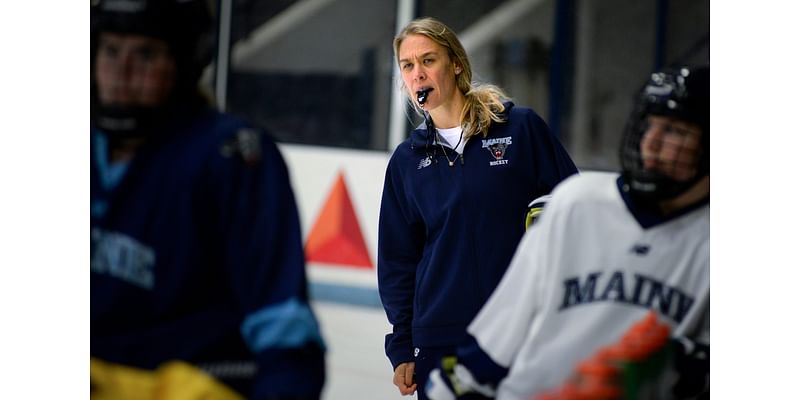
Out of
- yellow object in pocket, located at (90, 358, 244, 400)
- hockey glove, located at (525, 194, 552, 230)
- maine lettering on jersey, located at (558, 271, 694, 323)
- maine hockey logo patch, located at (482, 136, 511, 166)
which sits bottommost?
yellow object in pocket, located at (90, 358, 244, 400)

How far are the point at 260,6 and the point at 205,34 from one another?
10.5 inches

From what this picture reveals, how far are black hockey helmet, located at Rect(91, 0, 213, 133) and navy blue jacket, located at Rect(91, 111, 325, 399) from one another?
8cm

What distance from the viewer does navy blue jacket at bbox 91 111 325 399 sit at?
2.09m

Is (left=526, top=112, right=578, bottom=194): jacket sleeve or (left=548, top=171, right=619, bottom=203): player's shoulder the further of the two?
(left=526, top=112, right=578, bottom=194): jacket sleeve

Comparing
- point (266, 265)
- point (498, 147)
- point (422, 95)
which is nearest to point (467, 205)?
point (498, 147)

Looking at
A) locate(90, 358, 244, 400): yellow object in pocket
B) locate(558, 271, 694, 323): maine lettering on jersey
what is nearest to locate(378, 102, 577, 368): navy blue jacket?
locate(558, 271, 694, 323): maine lettering on jersey

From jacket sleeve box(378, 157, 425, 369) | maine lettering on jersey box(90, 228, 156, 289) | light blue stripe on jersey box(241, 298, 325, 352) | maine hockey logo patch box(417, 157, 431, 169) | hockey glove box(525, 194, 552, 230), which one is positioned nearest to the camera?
light blue stripe on jersey box(241, 298, 325, 352)

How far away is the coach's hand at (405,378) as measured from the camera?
2562mm

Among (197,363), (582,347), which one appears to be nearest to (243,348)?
(197,363)

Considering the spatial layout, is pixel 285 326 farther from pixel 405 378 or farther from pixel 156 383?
pixel 405 378

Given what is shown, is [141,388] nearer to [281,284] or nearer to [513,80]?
[281,284]

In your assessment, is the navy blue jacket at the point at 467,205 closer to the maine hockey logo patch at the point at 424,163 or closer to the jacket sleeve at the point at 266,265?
the maine hockey logo patch at the point at 424,163

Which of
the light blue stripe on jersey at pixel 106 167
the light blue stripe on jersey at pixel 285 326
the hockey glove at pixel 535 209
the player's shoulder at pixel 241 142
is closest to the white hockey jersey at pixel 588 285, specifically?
the hockey glove at pixel 535 209

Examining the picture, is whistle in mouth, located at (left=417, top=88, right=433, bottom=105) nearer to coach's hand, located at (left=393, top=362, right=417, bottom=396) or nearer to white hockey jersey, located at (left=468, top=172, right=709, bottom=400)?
white hockey jersey, located at (left=468, top=172, right=709, bottom=400)
